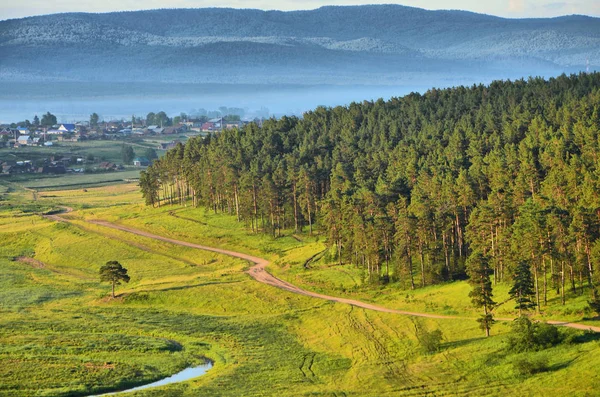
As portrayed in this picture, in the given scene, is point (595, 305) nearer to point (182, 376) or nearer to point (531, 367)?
point (531, 367)

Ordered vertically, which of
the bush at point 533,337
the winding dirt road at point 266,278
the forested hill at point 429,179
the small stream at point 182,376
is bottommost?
the small stream at point 182,376

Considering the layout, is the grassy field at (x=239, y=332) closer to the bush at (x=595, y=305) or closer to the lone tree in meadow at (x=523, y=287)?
the bush at (x=595, y=305)

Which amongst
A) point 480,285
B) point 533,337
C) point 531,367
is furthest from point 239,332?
point 531,367

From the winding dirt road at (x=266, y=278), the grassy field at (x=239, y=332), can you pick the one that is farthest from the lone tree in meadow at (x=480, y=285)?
the grassy field at (x=239, y=332)

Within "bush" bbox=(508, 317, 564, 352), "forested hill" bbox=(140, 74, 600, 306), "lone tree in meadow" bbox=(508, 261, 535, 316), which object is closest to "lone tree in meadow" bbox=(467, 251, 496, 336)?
"lone tree in meadow" bbox=(508, 261, 535, 316)

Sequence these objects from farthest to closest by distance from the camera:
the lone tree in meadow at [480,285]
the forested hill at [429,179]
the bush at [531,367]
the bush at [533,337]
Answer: the forested hill at [429,179]
the lone tree in meadow at [480,285]
the bush at [533,337]
the bush at [531,367]

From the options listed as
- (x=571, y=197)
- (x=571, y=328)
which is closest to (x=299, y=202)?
(x=571, y=197)

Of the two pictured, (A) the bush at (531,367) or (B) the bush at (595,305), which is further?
(B) the bush at (595,305)
